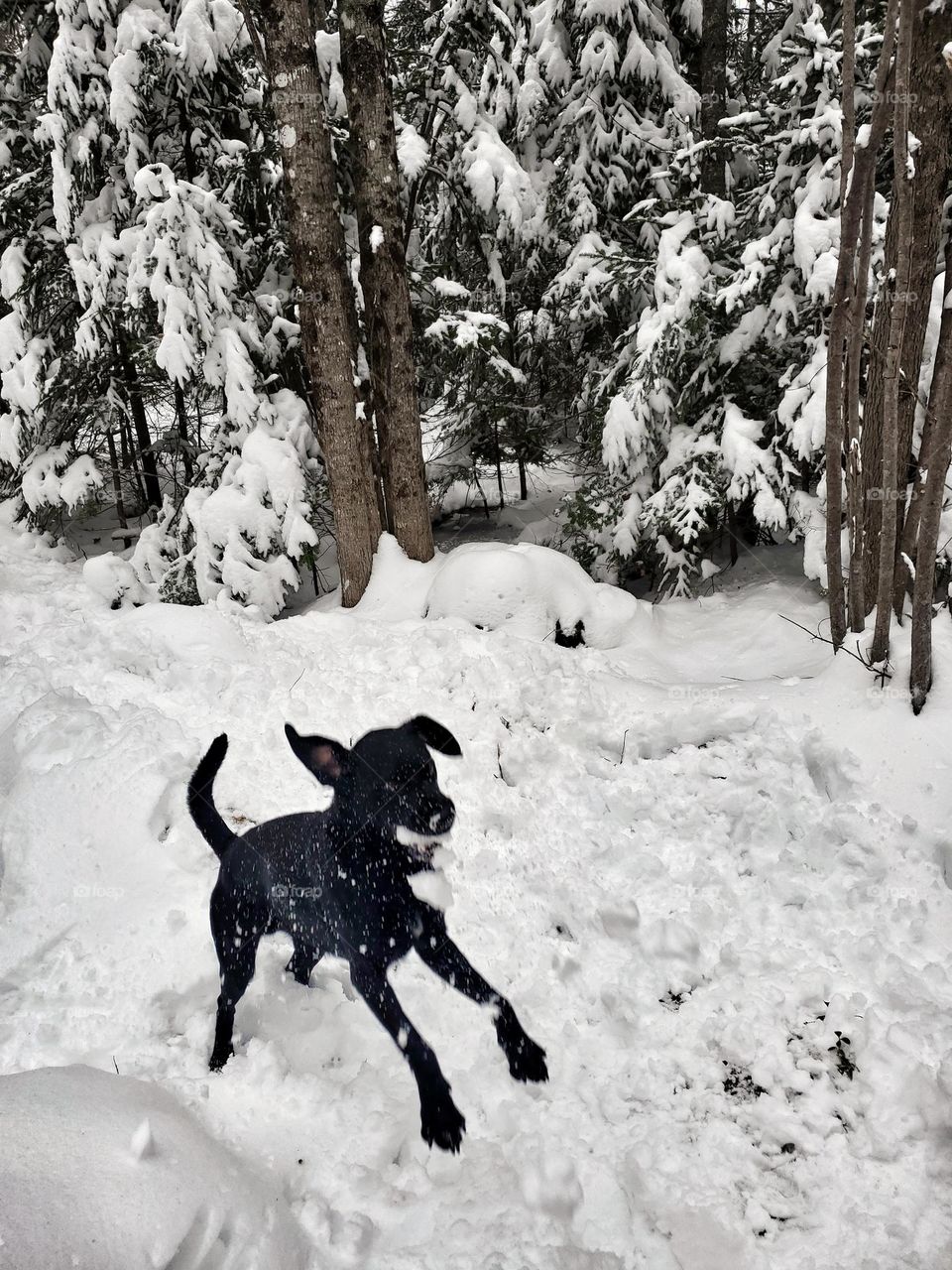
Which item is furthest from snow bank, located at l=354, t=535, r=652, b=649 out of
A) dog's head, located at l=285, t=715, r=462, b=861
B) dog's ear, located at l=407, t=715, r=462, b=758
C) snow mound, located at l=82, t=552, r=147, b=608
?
snow mound, located at l=82, t=552, r=147, b=608

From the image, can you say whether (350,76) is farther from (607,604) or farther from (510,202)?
(607,604)

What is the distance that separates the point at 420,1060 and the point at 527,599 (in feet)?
10.1

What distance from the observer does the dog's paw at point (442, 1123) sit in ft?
7.70

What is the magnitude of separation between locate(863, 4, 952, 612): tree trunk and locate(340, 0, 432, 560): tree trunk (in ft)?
10.7

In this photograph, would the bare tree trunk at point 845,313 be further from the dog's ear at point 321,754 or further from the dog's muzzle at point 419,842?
the dog's ear at point 321,754

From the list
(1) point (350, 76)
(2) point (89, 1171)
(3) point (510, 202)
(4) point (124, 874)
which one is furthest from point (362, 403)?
(2) point (89, 1171)

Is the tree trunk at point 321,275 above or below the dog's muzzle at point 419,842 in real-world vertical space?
above

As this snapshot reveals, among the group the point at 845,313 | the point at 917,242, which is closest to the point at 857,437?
the point at 845,313

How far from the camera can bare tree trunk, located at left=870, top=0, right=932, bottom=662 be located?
2.97 meters

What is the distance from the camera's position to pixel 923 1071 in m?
2.35

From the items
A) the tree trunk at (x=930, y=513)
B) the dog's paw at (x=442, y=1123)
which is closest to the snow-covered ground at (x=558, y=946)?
the dog's paw at (x=442, y=1123)

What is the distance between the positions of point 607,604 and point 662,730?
1.69 meters

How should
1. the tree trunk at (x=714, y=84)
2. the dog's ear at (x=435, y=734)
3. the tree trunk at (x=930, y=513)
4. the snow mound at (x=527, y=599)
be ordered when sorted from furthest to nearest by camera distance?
the tree trunk at (x=714, y=84) < the snow mound at (x=527, y=599) < the dog's ear at (x=435, y=734) < the tree trunk at (x=930, y=513)

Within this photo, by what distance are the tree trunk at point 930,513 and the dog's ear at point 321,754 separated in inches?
108
